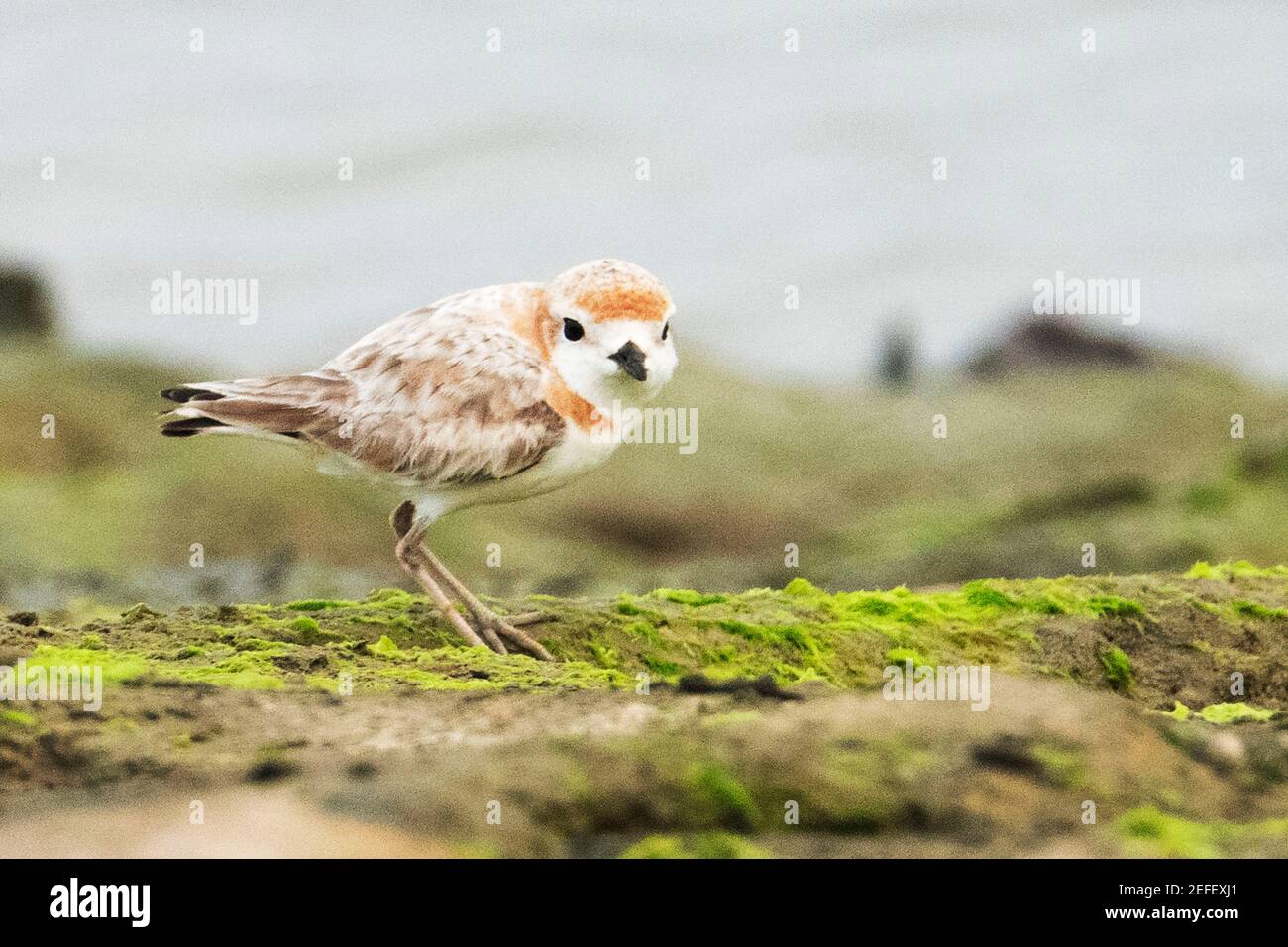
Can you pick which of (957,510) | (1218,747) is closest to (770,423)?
(957,510)

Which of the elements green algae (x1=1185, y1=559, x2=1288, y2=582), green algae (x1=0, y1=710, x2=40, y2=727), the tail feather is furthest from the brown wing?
green algae (x1=1185, y1=559, x2=1288, y2=582)

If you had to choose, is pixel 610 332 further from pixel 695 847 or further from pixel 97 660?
pixel 695 847

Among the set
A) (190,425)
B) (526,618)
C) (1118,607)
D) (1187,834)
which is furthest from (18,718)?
(1118,607)

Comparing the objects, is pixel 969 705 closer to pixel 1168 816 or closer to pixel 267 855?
pixel 1168 816

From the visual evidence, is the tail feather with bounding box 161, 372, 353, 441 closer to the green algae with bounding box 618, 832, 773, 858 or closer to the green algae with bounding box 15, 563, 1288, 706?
the green algae with bounding box 15, 563, 1288, 706

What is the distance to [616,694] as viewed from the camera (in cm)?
681

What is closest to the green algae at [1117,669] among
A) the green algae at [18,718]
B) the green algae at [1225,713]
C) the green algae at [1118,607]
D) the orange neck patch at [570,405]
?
the green algae at [1118,607]

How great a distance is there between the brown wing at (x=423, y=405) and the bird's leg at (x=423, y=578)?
1.80 feet

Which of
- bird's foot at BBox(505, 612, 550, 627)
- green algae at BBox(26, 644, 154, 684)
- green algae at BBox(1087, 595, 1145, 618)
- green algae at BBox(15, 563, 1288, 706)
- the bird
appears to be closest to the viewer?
green algae at BBox(26, 644, 154, 684)

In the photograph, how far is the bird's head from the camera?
812 centimetres

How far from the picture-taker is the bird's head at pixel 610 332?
812cm

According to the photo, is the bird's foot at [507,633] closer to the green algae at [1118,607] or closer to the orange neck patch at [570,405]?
the orange neck patch at [570,405]

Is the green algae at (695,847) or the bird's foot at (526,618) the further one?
the bird's foot at (526,618)

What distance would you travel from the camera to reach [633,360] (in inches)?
317
